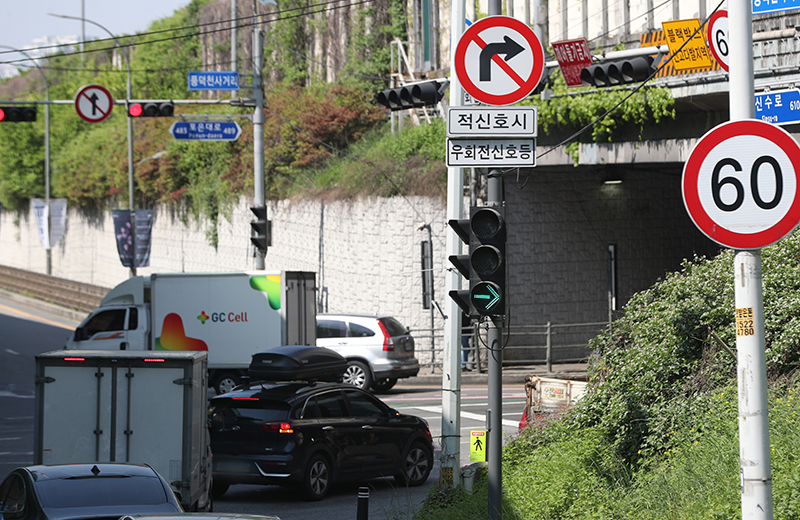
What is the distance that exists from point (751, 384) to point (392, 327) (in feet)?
59.3

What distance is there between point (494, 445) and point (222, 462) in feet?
17.1

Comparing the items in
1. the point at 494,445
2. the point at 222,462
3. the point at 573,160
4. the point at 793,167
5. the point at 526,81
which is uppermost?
the point at 573,160

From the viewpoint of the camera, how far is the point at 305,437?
38.5 feet

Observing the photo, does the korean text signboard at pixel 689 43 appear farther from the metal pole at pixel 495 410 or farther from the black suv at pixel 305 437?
the metal pole at pixel 495 410

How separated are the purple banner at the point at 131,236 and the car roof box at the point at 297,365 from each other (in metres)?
20.7

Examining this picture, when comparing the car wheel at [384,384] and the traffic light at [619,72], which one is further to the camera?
the car wheel at [384,384]

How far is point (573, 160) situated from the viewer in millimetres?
23984

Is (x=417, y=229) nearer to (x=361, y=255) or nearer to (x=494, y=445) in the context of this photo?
(x=361, y=255)

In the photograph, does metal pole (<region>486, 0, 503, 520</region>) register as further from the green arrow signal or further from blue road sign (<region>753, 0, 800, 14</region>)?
blue road sign (<region>753, 0, 800, 14</region>)

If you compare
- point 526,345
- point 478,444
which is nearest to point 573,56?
point 478,444

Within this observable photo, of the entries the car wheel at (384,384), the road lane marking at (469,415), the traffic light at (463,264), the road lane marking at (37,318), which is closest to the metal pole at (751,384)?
the traffic light at (463,264)

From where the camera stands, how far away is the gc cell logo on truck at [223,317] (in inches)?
846

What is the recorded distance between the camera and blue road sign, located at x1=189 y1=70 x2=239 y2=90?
22378 millimetres

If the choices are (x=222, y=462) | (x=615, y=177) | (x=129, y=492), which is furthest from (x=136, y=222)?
(x=129, y=492)
